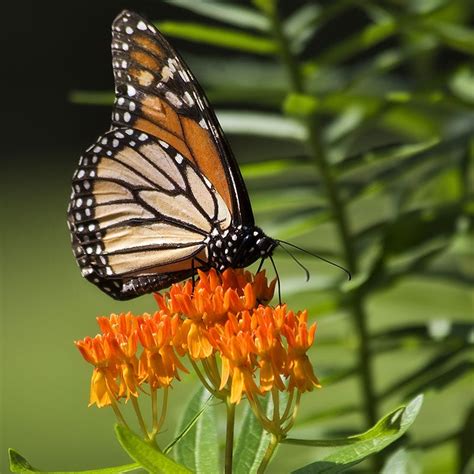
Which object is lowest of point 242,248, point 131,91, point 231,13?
point 242,248

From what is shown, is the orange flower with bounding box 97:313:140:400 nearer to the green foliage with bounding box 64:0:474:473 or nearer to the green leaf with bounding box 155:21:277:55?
the green foliage with bounding box 64:0:474:473

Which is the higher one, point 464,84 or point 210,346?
point 464,84

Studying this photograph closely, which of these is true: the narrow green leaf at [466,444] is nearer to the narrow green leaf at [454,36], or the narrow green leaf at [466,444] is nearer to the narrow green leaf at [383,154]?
the narrow green leaf at [383,154]

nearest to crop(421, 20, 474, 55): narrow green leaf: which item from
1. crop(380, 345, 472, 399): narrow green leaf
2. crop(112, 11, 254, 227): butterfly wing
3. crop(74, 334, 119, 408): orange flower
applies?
crop(112, 11, 254, 227): butterfly wing

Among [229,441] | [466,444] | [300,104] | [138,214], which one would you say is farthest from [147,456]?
[138,214]

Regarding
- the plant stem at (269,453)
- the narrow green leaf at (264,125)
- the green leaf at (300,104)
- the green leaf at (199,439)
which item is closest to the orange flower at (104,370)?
the green leaf at (199,439)

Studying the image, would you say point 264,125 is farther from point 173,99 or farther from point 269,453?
point 269,453
